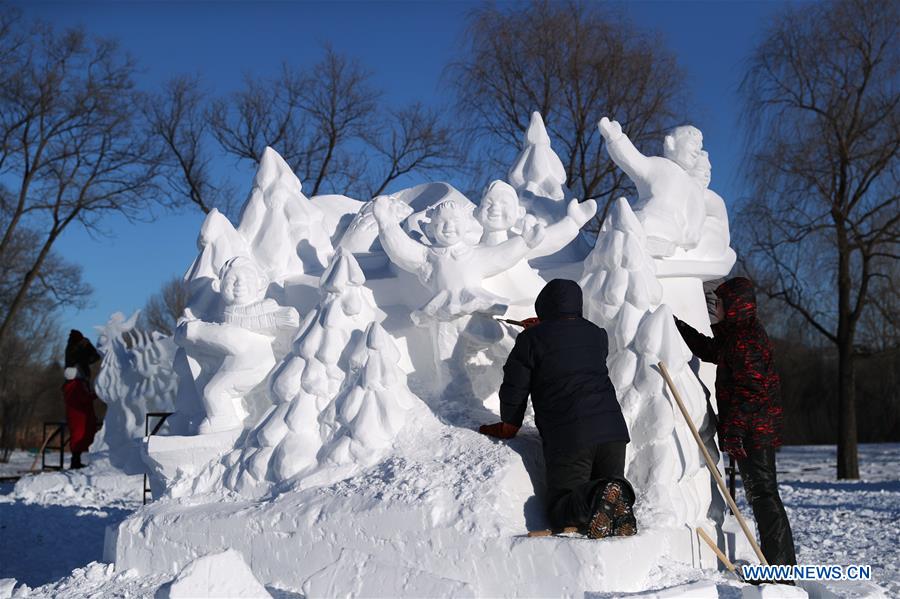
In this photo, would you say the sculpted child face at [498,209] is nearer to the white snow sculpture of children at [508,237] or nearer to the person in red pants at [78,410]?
the white snow sculpture of children at [508,237]

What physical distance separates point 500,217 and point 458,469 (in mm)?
1603

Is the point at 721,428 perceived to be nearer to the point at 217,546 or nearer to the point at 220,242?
the point at 217,546

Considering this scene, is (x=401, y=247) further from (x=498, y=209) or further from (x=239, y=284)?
(x=239, y=284)

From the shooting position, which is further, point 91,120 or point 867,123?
point 91,120

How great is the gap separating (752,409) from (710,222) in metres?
1.67

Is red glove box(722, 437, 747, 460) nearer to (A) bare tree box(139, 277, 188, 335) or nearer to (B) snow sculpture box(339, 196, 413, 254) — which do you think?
(B) snow sculpture box(339, 196, 413, 254)

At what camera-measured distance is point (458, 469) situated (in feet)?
14.4

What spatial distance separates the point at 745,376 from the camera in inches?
180

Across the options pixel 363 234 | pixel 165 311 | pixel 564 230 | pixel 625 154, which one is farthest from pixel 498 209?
pixel 165 311

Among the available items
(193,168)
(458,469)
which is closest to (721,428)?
(458,469)

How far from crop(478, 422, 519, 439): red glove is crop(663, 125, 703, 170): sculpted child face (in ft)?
7.43

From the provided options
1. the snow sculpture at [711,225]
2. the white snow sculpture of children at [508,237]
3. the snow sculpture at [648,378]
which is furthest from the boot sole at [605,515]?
the snow sculpture at [711,225]

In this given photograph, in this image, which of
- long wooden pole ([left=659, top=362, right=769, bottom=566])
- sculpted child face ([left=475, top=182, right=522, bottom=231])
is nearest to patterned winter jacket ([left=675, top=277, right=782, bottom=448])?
long wooden pole ([left=659, top=362, right=769, bottom=566])

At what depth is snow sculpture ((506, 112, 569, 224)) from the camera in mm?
6129
